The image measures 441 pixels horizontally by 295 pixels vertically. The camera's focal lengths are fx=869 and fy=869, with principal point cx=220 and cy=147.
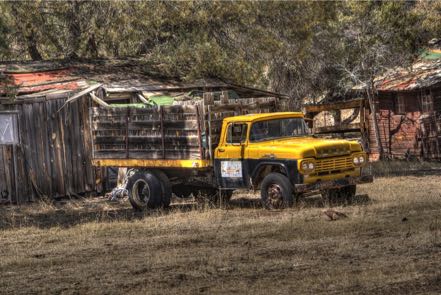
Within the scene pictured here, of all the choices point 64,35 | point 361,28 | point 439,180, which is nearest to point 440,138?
point 361,28

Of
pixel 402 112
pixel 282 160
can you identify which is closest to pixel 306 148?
pixel 282 160

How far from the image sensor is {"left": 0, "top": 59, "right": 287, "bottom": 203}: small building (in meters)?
20.4

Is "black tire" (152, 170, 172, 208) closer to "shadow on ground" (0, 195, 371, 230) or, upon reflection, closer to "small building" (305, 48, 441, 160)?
"shadow on ground" (0, 195, 371, 230)

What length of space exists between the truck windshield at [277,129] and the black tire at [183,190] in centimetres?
265

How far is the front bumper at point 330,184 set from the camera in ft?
52.9

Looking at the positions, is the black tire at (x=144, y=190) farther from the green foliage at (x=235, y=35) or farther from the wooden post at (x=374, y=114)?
the wooden post at (x=374, y=114)

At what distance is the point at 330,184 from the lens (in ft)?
53.7

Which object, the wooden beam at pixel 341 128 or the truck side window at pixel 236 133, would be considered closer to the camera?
the truck side window at pixel 236 133

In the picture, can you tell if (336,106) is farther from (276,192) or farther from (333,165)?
(276,192)

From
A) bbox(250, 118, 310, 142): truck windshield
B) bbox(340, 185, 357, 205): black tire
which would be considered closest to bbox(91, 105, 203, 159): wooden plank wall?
bbox(250, 118, 310, 142): truck windshield

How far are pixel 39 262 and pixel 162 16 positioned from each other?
14.2 meters

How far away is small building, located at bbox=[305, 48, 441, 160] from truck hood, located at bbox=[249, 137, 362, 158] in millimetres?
11899

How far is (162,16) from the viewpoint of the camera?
24.9m

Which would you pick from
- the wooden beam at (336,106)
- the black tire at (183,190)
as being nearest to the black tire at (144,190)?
the black tire at (183,190)
